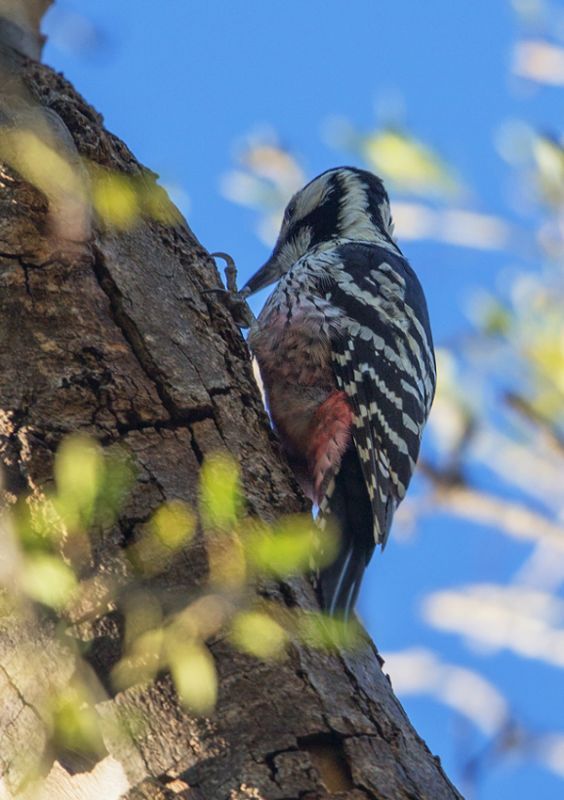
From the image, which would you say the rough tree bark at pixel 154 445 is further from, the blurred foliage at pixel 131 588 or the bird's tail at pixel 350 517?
the bird's tail at pixel 350 517

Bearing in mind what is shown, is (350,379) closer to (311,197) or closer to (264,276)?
(264,276)

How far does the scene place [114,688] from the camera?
165 centimetres

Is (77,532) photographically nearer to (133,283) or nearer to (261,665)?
(261,665)

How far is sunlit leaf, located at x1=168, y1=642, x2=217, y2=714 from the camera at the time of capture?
1.63 metres

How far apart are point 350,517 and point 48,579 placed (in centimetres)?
145

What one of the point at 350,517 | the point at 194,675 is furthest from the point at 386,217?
the point at 194,675

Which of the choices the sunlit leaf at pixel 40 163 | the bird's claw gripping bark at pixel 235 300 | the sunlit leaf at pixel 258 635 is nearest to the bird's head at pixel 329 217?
the bird's claw gripping bark at pixel 235 300

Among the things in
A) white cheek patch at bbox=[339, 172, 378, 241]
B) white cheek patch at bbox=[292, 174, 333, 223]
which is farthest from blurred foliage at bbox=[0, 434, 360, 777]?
white cheek patch at bbox=[292, 174, 333, 223]

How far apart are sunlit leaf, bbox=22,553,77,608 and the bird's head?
2671 millimetres

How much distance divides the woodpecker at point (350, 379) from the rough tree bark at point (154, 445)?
64 cm

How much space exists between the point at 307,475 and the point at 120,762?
1.63 metres

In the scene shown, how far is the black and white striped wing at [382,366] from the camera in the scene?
10.5 ft

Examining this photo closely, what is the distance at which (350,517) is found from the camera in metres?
3.08


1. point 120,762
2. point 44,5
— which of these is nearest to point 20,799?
point 120,762
